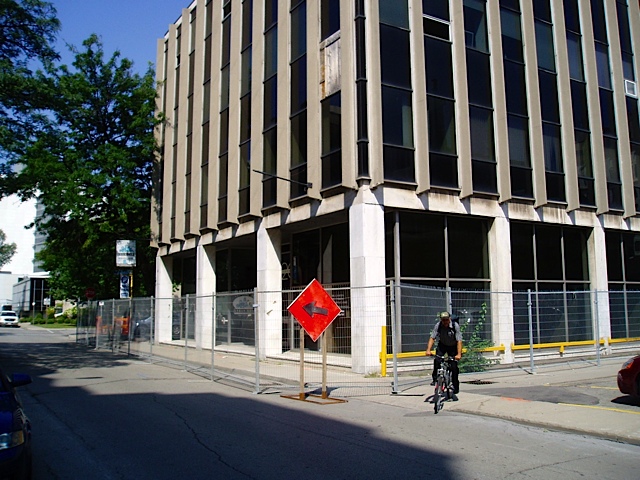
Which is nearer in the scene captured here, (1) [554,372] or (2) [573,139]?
(1) [554,372]

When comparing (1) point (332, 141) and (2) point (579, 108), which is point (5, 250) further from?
(2) point (579, 108)

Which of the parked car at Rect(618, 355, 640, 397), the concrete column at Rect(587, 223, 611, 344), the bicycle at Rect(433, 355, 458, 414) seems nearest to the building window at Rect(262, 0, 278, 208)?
the bicycle at Rect(433, 355, 458, 414)

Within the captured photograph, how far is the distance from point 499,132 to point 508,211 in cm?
254

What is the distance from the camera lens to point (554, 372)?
1543 centimetres

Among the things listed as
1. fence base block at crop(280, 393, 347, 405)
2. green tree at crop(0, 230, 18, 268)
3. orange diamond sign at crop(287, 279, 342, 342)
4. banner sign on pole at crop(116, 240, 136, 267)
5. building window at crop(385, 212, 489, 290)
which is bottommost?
fence base block at crop(280, 393, 347, 405)

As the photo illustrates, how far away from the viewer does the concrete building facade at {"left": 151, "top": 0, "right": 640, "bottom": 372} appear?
16.2 meters

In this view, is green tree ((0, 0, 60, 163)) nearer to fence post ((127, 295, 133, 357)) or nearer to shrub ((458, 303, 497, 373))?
fence post ((127, 295, 133, 357))

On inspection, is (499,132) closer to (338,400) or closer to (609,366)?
(609,366)

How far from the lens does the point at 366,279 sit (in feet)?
49.9

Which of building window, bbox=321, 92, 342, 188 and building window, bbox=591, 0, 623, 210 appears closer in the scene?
building window, bbox=321, 92, 342, 188

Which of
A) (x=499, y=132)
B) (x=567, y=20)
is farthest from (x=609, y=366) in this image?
(x=567, y=20)

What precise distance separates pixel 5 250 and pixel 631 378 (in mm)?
131727

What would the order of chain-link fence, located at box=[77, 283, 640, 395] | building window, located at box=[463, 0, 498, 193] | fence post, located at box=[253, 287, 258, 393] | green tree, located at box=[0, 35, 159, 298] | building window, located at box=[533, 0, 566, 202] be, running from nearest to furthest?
fence post, located at box=[253, 287, 258, 393], chain-link fence, located at box=[77, 283, 640, 395], building window, located at box=[463, 0, 498, 193], building window, located at box=[533, 0, 566, 202], green tree, located at box=[0, 35, 159, 298]

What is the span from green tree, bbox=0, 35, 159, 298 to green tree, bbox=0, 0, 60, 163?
6935mm
